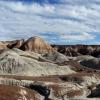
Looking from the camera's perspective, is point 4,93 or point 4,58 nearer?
point 4,93

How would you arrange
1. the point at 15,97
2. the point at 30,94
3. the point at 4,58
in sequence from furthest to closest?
the point at 4,58 → the point at 30,94 → the point at 15,97

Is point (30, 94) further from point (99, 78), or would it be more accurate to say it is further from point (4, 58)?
point (4, 58)

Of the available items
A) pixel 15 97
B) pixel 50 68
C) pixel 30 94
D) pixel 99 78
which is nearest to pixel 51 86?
pixel 30 94

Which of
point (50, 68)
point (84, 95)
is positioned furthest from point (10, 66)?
point (84, 95)

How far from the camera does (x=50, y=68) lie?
398 ft

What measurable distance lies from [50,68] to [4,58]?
15.2 m

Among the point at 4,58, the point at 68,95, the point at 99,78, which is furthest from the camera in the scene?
the point at 4,58

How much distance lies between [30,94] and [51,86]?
949 cm

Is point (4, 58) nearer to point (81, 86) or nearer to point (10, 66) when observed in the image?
point (10, 66)

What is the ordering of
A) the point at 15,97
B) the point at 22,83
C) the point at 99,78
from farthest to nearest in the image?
the point at 99,78 → the point at 22,83 → the point at 15,97

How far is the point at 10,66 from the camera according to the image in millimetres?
114250

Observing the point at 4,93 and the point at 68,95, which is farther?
the point at 68,95

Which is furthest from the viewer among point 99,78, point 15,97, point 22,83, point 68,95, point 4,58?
point 4,58

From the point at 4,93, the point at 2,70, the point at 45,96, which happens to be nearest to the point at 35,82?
the point at 45,96
